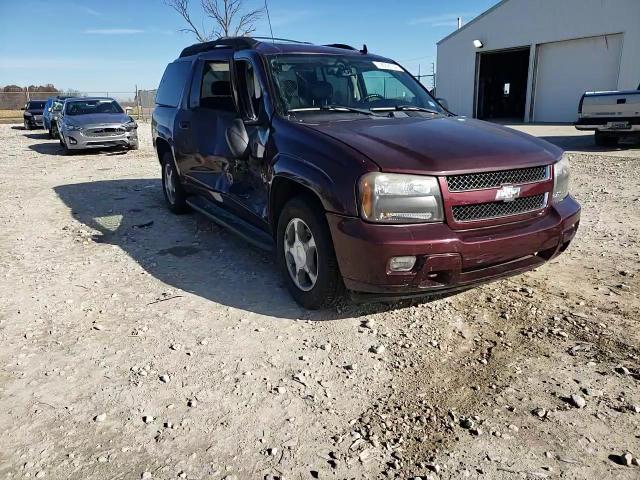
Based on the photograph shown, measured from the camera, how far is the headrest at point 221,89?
4.69 meters

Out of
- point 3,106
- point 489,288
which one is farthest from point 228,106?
point 3,106

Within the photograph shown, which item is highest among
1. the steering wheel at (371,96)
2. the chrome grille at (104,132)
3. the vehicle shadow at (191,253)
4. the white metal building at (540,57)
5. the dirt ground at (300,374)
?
the white metal building at (540,57)

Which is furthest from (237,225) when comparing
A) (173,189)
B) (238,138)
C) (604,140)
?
(604,140)

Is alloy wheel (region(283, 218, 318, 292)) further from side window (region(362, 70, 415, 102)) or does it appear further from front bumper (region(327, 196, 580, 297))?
side window (region(362, 70, 415, 102))

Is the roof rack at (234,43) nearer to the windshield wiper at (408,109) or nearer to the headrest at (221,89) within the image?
the headrest at (221,89)

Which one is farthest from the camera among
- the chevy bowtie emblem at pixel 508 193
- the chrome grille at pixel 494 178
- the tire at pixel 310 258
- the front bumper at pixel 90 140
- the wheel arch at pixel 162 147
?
the front bumper at pixel 90 140

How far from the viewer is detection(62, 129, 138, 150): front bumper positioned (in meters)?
13.7

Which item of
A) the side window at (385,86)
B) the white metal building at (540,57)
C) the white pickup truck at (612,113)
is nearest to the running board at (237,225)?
the side window at (385,86)

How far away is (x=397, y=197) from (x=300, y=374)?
1213mm

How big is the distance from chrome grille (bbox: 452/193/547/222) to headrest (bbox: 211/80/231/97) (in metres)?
2.55

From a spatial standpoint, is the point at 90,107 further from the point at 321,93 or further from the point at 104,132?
the point at 321,93

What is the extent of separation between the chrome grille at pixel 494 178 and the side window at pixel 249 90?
184 centimetres

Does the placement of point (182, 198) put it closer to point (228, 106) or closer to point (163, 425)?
point (228, 106)

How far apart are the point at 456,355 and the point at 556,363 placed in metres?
0.58
